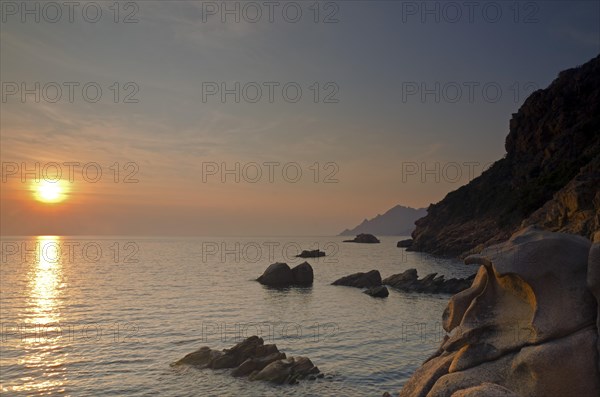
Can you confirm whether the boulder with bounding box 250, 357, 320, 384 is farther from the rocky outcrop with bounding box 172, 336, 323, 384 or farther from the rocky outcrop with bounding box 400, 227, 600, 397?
the rocky outcrop with bounding box 400, 227, 600, 397

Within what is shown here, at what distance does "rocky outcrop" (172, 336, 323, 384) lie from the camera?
76.9ft

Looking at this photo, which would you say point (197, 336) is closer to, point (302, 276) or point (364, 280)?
point (364, 280)

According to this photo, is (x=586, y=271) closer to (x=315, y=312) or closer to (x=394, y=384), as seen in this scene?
(x=394, y=384)

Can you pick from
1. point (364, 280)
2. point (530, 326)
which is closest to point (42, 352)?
point (530, 326)

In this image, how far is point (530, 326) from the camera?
28.2 ft

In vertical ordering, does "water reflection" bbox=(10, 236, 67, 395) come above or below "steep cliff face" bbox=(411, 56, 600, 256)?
below

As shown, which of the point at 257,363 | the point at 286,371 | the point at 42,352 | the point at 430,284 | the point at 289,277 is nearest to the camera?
the point at 286,371

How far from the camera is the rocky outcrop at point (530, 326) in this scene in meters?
8.12

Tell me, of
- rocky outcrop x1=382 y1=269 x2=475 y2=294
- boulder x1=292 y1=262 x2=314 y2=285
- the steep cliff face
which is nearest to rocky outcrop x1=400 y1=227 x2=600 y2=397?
rocky outcrop x1=382 y1=269 x2=475 y2=294

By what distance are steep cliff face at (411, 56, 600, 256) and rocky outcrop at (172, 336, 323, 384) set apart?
46960 millimetres

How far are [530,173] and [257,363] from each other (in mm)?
109091

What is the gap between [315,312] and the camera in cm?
4606

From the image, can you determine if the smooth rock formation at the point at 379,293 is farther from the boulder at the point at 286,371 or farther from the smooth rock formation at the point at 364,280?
the boulder at the point at 286,371

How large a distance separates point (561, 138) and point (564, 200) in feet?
195
